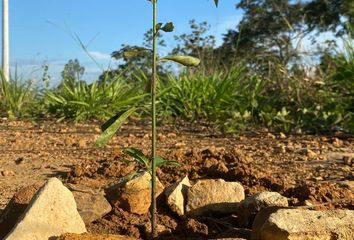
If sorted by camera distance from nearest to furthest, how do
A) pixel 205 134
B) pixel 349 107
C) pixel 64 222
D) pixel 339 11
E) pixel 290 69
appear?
1. pixel 64 222
2. pixel 205 134
3. pixel 349 107
4. pixel 290 69
5. pixel 339 11

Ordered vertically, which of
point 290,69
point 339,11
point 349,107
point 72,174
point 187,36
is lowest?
point 72,174

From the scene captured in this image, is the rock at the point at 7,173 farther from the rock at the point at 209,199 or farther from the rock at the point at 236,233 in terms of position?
the rock at the point at 236,233

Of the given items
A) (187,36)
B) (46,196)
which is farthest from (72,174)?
(187,36)

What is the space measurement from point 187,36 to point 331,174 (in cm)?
791

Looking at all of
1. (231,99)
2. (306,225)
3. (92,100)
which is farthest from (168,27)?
(92,100)

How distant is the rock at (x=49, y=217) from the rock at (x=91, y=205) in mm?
168

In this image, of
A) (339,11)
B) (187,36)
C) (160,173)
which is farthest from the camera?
(339,11)

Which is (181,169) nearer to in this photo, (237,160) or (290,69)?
(237,160)

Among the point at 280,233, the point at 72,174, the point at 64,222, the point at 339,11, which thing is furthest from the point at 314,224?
the point at 339,11

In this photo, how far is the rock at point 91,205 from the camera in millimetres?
2178

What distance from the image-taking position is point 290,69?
689cm

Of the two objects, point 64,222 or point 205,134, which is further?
point 205,134

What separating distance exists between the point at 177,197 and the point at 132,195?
186 millimetres

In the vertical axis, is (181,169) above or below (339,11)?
below
